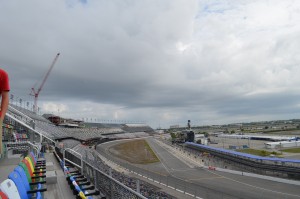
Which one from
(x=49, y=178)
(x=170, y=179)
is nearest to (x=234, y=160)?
(x=170, y=179)

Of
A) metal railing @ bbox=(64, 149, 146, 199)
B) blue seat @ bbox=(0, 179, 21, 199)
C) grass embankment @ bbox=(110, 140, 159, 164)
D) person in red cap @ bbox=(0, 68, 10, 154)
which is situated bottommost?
grass embankment @ bbox=(110, 140, 159, 164)

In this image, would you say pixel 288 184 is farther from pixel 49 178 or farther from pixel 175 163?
pixel 49 178

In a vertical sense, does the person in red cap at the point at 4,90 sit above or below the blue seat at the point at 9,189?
above

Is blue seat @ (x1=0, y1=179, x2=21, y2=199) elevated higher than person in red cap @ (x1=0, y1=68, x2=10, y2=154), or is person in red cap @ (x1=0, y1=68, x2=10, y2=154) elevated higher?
person in red cap @ (x1=0, y1=68, x2=10, y2=154)

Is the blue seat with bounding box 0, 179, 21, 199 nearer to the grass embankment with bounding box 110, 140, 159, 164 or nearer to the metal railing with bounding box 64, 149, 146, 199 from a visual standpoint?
the metal railing with bounding box 64, 149, 146, 199

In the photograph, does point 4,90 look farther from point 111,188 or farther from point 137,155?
point 137,155

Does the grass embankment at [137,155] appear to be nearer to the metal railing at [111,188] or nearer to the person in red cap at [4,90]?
the metal railing at [111,188]

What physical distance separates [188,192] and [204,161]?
83.7ft

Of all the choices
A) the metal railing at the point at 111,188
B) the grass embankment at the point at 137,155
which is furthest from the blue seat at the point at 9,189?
the grass embankment at the point at 137,155

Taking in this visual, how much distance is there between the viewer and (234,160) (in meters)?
45.2

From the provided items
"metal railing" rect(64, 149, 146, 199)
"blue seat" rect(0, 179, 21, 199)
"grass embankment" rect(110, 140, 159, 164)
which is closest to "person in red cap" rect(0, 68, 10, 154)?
"blue seat" rect(0, 179, 21, 199)

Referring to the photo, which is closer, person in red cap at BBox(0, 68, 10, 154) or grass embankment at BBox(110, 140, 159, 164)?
person in red cap at BBox(0, 68, 10, 154)

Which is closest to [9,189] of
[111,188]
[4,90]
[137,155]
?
[4,90]

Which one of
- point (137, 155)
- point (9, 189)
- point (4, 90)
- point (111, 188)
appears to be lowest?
point (137, 155)
